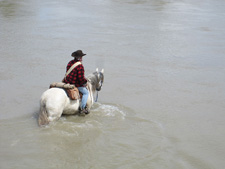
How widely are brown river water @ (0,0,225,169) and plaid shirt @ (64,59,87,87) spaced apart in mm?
918

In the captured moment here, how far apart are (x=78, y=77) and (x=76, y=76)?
62 mm

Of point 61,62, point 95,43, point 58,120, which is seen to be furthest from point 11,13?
point 58,120

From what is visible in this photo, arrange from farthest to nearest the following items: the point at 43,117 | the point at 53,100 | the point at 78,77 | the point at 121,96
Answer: the point at 121,96, the point at 78,77, the point at 43,117, the point at 53,100

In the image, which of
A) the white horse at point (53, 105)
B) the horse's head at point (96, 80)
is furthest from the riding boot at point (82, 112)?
the horse's head at point (96, 80)

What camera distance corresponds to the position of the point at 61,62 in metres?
12.7

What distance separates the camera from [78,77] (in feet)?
24.1

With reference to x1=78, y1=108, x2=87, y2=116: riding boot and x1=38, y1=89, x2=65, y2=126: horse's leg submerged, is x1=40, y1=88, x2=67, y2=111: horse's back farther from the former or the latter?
x1=78, y1=108, x2=87, y2=116: riding boot

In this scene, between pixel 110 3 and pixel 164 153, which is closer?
pixel 164 153

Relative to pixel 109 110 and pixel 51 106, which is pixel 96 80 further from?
pixel 51 106

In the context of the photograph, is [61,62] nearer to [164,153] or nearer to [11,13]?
[164,153]

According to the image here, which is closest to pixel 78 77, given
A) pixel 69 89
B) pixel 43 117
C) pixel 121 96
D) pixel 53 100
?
pixel 69 89

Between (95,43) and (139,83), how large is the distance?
19.0 feet

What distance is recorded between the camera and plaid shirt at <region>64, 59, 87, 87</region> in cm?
729

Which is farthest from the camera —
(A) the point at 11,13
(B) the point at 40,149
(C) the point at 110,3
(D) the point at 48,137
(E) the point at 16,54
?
(C) the point at 110,3
